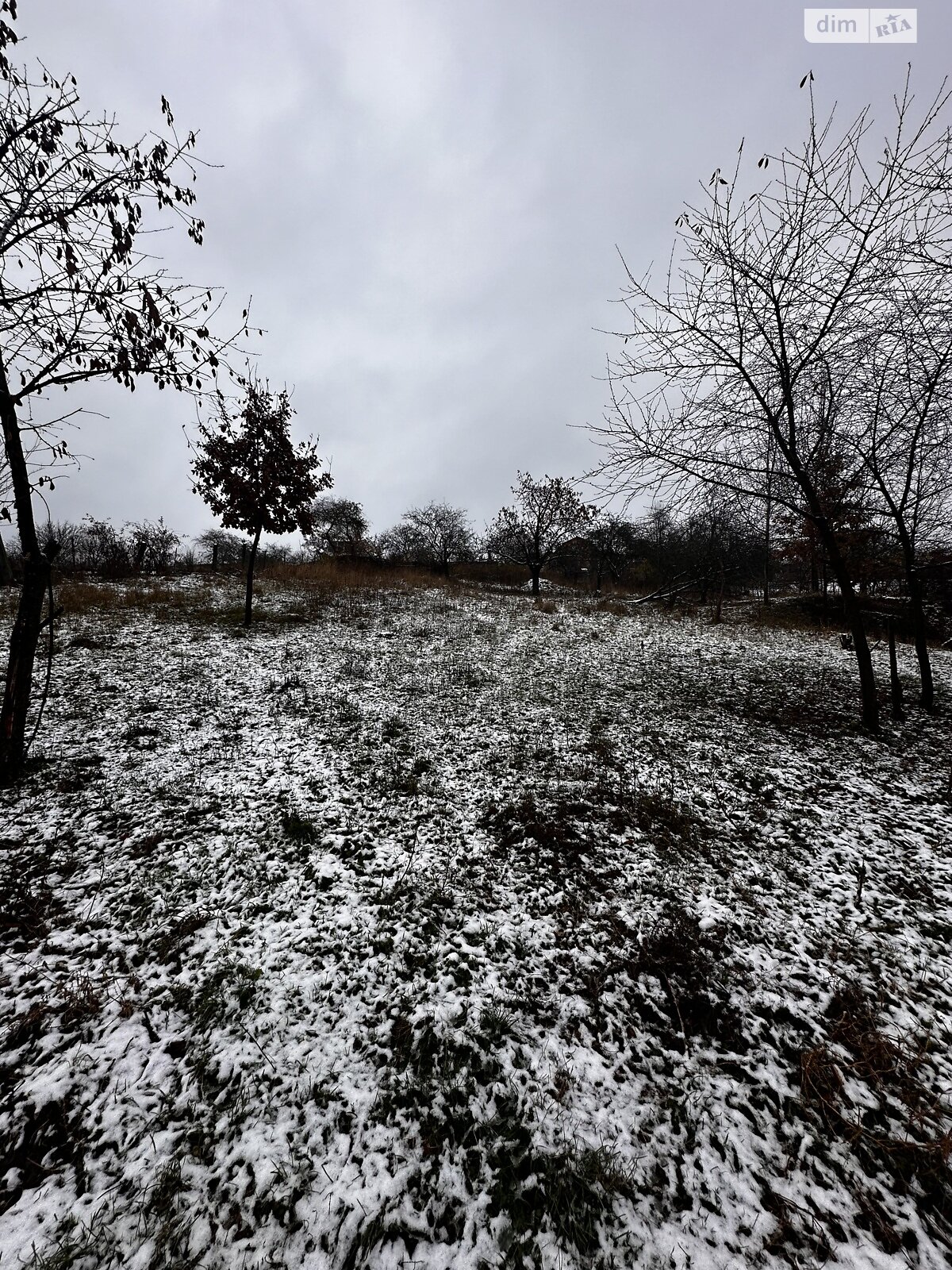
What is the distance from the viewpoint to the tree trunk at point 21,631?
4.50 m

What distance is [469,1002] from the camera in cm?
297

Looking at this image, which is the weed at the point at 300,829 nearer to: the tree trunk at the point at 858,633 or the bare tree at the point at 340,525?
the tree trunk at the point at 858,633

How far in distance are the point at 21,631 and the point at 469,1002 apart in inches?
224

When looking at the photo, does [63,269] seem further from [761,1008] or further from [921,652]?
[921,652]

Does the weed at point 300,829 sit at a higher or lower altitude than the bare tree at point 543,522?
lower

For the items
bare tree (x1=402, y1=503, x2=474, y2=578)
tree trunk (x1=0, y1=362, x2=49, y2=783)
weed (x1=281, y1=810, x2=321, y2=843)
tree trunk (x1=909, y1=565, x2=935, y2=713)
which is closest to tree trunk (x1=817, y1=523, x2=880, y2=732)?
tree trunk (x1=909, y1=565, x2=935, y2=713)

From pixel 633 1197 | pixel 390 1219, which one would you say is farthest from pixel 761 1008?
pixel 390 1219

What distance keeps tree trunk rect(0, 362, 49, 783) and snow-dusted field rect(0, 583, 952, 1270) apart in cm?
45

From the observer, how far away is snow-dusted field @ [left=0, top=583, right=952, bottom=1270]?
203cm

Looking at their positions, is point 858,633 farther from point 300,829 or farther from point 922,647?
point 300,829

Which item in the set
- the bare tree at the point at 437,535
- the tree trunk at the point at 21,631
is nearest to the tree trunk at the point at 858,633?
the tree trunk at the point at 21,631

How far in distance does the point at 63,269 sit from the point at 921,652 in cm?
1265

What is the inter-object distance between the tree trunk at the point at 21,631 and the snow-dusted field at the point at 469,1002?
0.45 metres

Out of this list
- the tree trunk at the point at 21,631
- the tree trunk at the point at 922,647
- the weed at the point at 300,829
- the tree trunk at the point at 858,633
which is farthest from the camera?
the tree trunk at the point at 922,647
